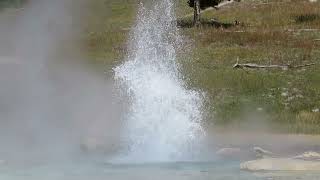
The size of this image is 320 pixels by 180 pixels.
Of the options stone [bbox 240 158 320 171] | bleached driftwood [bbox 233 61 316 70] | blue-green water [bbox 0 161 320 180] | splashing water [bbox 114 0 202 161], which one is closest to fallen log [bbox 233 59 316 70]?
bleached driftwood [bbox 233 61 316 70]

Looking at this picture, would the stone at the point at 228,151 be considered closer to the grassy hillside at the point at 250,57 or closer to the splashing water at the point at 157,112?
the splashing water at the point at 157,112

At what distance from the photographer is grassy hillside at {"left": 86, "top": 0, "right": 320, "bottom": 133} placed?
87.9 ft

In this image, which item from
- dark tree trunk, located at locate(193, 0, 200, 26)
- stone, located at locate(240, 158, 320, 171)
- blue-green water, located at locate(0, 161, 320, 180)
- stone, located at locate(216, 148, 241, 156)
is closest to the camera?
blue-green water, located at locate(0, 161, 320, 180)

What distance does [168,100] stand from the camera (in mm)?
23641

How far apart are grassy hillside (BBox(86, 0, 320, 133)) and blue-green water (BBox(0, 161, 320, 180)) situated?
827cm

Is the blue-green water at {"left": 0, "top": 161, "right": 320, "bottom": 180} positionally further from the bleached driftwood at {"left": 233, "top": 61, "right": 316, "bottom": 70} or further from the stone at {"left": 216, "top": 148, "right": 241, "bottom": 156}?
the bleached driftwood at {"left": 233, "top": 61, "right": 316, "bottom": 70}

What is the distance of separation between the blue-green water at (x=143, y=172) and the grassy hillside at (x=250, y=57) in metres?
8.27

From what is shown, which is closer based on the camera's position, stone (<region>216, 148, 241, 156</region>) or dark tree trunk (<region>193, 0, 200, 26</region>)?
stone (<region>216, 148, 241, 156</region>)

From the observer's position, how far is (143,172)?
16.3 meters

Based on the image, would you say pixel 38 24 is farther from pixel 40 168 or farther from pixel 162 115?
pixel 40 168

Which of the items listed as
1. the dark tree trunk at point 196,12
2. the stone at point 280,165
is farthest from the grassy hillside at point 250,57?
the stone at point 280,165

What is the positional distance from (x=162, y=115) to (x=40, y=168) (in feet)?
19.8

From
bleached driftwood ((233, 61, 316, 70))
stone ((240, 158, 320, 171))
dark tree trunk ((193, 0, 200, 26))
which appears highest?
dark tree trunk ((193, 0, 200, 26))

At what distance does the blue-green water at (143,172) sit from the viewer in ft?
49.5
